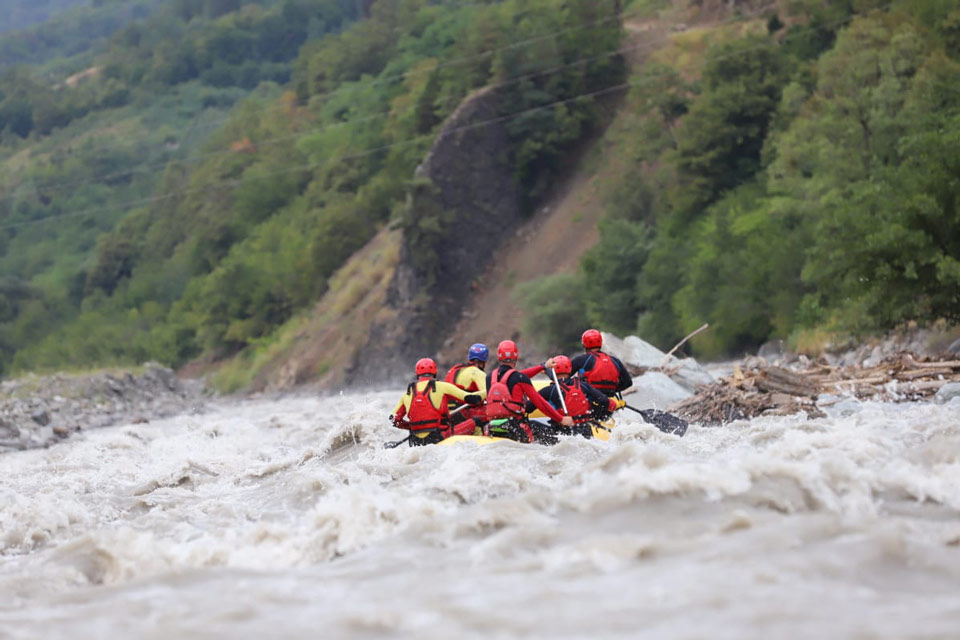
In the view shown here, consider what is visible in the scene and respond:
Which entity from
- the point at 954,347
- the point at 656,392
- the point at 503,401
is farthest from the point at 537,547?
the point at 954,347

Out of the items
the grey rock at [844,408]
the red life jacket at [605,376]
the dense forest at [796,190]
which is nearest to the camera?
the grey rock at [844,408]

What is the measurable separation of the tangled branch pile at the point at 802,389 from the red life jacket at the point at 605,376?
5.42 ft

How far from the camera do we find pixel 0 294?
8981cm

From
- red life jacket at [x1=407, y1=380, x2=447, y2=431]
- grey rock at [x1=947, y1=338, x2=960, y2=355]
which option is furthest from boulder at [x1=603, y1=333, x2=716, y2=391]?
red life jacket at [x1=407, y1=380, x2=447, y2=431]

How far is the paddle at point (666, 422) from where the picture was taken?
15.3 meters

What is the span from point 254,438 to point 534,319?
73.7 ft

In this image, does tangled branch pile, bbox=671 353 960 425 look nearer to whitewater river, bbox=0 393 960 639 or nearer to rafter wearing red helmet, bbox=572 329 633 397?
rafter wearing red helmet, bbox=572 329 633 397

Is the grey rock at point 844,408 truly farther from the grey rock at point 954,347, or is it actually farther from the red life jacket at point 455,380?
the grey rock at point 954,347

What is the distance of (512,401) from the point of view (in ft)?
46.6

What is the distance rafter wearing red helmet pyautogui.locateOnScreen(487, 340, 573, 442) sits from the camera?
14102mm

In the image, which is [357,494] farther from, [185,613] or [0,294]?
[0,294]

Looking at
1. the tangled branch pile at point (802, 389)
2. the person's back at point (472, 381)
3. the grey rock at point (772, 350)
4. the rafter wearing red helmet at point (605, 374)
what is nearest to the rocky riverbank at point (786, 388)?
the tangled branch pile at point (802, 389)

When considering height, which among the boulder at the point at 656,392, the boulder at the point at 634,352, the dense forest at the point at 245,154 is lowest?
the dense forest at the point at 245,154

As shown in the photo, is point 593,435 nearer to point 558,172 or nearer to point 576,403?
point 576,403
